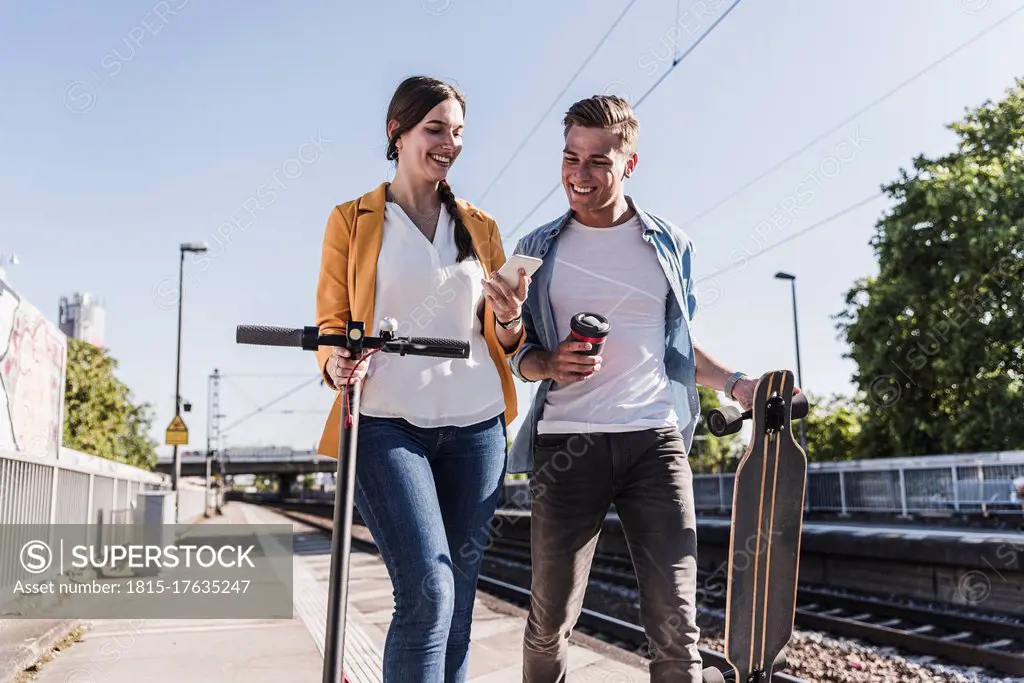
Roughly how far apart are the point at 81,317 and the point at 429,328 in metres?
127

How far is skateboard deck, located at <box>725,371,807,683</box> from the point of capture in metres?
2.88

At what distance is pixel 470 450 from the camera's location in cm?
271

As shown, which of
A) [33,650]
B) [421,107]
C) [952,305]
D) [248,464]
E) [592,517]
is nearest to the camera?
[421,107]

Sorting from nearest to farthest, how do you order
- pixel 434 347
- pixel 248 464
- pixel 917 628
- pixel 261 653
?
pixel 434 347
pixel 261 653
pixel 917 628
pixel 248 464

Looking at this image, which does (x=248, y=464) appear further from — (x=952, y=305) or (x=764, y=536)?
(x=764, y=536)

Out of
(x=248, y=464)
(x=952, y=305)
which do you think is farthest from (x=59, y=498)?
(x=248, y=464)

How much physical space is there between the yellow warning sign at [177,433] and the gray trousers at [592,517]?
20.8 meters

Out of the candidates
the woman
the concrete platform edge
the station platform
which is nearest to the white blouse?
the woman

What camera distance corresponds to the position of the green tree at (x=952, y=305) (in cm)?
2444

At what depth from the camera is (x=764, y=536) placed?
9.56ft

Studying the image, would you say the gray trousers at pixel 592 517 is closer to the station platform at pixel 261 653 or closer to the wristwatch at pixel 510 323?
the wristwatch at pixel 510 323

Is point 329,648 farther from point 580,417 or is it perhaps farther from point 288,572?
point 288,572

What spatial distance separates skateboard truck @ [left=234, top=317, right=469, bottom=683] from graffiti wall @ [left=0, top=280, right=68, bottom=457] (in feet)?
18.8

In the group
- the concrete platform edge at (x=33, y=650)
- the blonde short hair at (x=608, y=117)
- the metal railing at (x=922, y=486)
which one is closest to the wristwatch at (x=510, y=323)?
the blonde short hair at (x=608, y=117)
